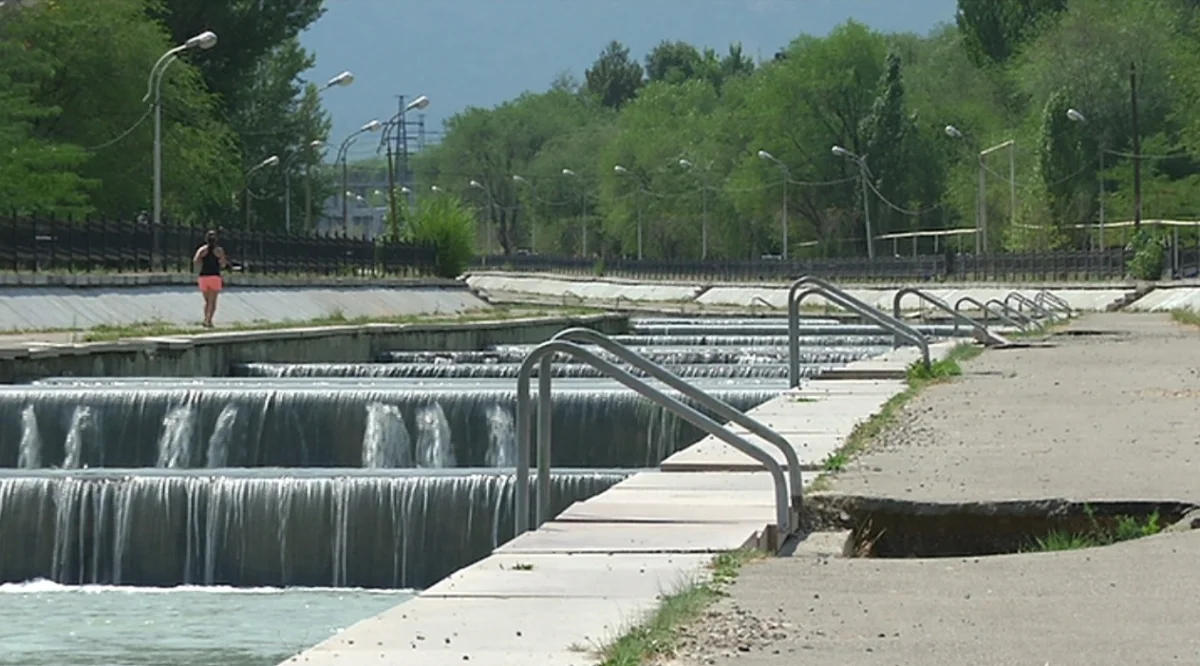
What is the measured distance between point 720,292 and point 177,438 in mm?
78086

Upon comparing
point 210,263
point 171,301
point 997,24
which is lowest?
point 171,301

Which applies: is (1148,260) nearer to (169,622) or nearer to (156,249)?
(156,249)

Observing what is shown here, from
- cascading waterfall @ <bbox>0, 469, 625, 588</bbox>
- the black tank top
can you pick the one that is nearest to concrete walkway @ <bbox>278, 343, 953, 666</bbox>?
cascading waterfall @ <bbox>0, 469, 625, 588</bbox>

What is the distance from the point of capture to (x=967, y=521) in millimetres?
12453

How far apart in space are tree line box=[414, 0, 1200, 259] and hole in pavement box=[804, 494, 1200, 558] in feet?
256

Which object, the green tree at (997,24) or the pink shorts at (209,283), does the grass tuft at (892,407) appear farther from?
the green tree at (997,24)

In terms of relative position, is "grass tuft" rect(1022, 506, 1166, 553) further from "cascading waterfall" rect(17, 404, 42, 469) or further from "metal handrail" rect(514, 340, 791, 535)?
"cascading waterfall" rect(17, 404, 42, 469)

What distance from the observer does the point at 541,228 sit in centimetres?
18662

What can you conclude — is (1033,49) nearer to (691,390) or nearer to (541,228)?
(541,228)

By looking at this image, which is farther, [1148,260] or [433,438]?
[1148,260]

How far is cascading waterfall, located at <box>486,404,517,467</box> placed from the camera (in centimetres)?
2462

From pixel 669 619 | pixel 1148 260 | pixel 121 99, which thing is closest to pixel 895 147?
pixel 1148 260

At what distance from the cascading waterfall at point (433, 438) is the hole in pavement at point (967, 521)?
12.5 m

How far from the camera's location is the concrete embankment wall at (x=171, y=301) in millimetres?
37938
